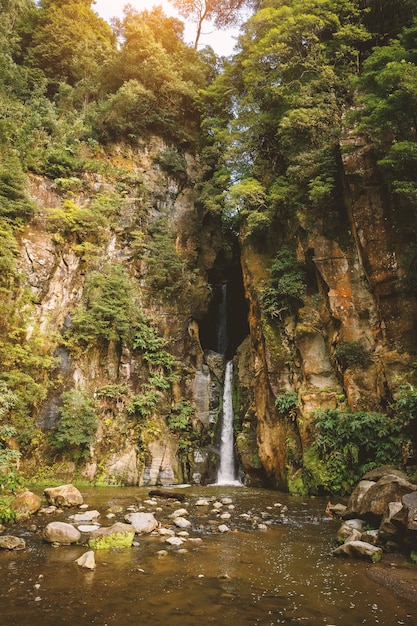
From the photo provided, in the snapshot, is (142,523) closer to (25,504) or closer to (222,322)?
(25,504)

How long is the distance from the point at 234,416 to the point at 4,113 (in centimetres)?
1742

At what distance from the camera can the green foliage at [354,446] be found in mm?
10641

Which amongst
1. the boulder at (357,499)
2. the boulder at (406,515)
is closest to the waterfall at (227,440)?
the boulder at (357,499)

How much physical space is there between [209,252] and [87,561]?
18167 millimetres

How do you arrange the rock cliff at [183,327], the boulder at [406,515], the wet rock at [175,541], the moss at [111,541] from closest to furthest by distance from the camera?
the boulder at [406,515], the moss at [111,541], the wet rock at [175,541], the rock cliff at [183,327]

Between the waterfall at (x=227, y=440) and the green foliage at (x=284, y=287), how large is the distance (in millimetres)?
5055

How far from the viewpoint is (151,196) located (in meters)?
21.1

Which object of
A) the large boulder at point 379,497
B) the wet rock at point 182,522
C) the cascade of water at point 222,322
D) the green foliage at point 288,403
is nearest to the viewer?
the large boulder at point 379,497

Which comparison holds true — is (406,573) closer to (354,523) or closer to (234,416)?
(354,523)

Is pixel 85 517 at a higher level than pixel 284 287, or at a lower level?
lower

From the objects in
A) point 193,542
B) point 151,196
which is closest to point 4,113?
point 151,196

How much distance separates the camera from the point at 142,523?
748 centimetres

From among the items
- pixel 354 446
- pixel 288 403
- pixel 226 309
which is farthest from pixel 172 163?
pixel 354 446

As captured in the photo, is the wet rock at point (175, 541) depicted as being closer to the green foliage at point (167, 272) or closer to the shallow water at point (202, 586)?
the shallow water at point (202, 586)
